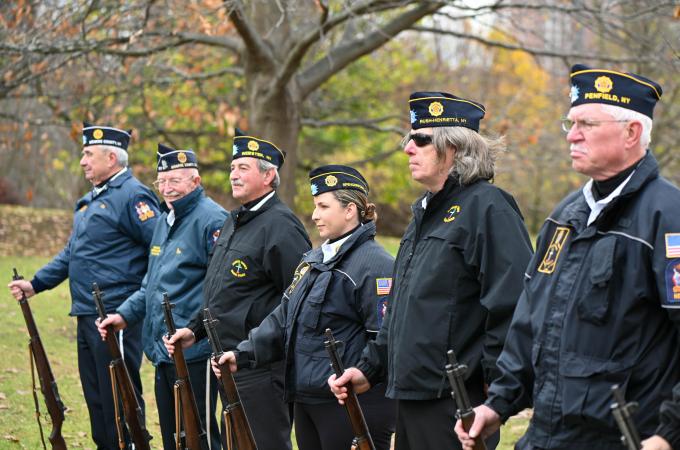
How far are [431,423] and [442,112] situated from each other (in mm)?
1378

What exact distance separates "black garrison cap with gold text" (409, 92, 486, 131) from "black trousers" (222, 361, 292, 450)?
1991mm

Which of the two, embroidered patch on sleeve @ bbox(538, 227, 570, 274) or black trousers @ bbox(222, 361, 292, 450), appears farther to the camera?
black trousers @ bbox(222, 361, 292, 450)

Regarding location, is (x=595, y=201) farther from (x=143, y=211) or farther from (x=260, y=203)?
(x=143, y=211)

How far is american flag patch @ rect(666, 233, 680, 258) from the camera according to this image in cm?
317

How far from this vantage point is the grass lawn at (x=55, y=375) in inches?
325

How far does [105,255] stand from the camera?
23.1 ft

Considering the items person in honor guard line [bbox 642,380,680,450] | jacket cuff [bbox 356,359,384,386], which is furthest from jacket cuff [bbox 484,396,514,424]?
jacket cuff [bbox 356,359,384,386]

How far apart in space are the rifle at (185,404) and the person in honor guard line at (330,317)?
1.84 feet

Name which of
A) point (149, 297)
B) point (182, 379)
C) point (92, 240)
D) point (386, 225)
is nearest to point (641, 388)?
point (182, 379)

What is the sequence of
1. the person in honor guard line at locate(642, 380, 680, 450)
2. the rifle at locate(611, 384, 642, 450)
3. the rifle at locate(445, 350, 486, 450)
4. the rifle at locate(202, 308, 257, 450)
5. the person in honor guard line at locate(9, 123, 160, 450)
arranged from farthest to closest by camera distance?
1. the person in honor guard line at locate(9, 123, 160, 450)
2. the rifle at locate(202, 308, 257, 450)
3. the rifle at locate(445, 350, 486, 450)
4. the person in honor guard line at locate(642, 380, 680, 450)
5. the rifle at locate(611, 384, 642, 450)

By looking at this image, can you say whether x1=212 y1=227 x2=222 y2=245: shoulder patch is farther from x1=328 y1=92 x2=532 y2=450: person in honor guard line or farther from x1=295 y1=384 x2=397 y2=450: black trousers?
x1=328 y1=92 x2=532 y2=450: person in honor guard line

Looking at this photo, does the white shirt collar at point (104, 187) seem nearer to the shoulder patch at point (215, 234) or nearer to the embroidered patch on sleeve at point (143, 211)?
the embroidered patch on sleeve at point (143, 211)

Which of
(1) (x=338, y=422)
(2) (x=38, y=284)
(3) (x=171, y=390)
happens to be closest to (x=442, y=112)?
(1) (x=338, y=422)

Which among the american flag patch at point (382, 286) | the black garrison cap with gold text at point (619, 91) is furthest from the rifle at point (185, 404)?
the black garrison cap with gold text at point (619, 91)
